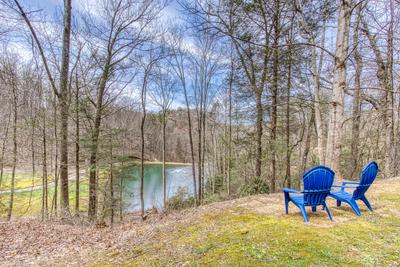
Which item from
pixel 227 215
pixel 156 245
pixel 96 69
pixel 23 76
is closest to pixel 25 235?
pixel 156 245

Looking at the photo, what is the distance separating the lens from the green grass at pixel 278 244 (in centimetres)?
221

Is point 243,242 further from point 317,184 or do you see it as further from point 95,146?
point 95,146

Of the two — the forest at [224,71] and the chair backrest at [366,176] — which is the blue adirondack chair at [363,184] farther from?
the forest at [224,71]

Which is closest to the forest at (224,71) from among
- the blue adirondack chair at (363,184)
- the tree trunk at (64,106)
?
the tree trunk at (64,106)

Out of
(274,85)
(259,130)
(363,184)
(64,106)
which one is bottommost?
(363,184)

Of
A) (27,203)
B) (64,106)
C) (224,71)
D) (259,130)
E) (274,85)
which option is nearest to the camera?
(64,106)

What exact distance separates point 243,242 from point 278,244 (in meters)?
0.39

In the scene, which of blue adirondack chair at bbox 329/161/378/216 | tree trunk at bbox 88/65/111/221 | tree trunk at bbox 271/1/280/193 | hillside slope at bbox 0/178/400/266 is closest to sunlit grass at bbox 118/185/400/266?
hillside slope at bbox 0/178/400/266

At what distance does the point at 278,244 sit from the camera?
2.49 m

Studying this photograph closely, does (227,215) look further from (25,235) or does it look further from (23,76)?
(23,76)

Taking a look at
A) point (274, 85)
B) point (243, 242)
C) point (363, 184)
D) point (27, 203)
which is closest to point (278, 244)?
→ point (243, 242)

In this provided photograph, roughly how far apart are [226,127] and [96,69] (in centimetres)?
849

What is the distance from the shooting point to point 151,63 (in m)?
11.3

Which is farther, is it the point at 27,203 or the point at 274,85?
the point at 27,203
